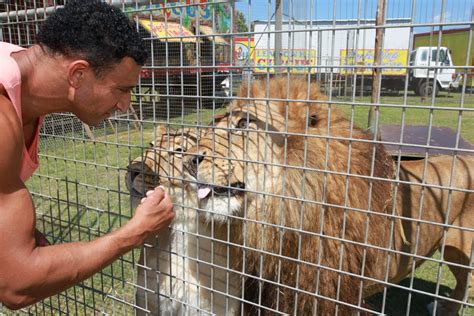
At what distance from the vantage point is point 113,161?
654 cm

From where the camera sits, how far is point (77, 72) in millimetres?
1367

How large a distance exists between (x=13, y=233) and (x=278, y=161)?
1.03 metres

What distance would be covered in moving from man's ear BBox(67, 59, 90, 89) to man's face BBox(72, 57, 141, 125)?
1cm

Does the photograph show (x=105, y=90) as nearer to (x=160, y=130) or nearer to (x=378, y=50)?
(x=160, y=130)

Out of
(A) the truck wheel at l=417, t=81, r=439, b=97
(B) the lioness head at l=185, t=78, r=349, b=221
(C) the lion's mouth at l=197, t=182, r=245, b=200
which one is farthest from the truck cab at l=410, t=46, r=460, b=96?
(C) the lion's mouth at l=197, t=182, r=245, b=200

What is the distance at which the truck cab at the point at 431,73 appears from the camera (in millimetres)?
1156

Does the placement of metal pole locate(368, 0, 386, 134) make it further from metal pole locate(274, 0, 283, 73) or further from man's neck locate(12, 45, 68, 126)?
man's neck locate(12, 45, 68, 126)

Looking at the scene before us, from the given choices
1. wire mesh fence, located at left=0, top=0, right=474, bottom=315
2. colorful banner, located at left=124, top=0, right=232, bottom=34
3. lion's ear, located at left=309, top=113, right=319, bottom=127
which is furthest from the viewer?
lion's ear, located at left=309, top=113, right=319, bottom=127

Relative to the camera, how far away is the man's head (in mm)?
1349

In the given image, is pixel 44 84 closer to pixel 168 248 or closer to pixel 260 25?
pixel 260 25

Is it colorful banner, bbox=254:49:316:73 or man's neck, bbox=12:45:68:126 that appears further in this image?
colorful banner, bbox=254:49:316:73

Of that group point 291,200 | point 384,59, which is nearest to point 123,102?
point 291,200

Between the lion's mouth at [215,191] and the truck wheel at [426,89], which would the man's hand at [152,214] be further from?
the truck wheel at [426,89]

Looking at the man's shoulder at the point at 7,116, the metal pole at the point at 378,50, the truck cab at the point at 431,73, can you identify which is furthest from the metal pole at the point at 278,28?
the man's shoulder at the point at 7,116
